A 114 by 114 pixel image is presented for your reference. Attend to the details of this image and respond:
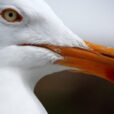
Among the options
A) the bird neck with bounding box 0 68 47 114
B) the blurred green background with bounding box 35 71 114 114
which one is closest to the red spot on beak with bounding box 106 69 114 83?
the bird neck with bounding box 0 68 47 114

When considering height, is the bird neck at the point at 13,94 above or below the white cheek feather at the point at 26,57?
below

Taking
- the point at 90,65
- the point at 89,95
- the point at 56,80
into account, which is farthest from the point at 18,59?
the point at 89,95

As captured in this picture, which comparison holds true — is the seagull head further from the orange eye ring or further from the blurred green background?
the blurred green background

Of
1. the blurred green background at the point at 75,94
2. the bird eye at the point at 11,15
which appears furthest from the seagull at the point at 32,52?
the blurred green background at the point at 75,94

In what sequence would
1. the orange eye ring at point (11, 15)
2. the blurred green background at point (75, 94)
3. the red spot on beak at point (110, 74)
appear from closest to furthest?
the orange eye ring at point (11, 15), the red spot on beak at point (110, 74), the blurred green background at point (75, 94)

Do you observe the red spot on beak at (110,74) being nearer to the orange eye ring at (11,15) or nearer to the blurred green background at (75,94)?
the orange eye ring at (11,15)

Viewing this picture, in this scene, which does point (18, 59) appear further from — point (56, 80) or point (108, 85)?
point (108, 85)

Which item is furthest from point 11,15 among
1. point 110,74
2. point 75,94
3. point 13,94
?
point 75,94
